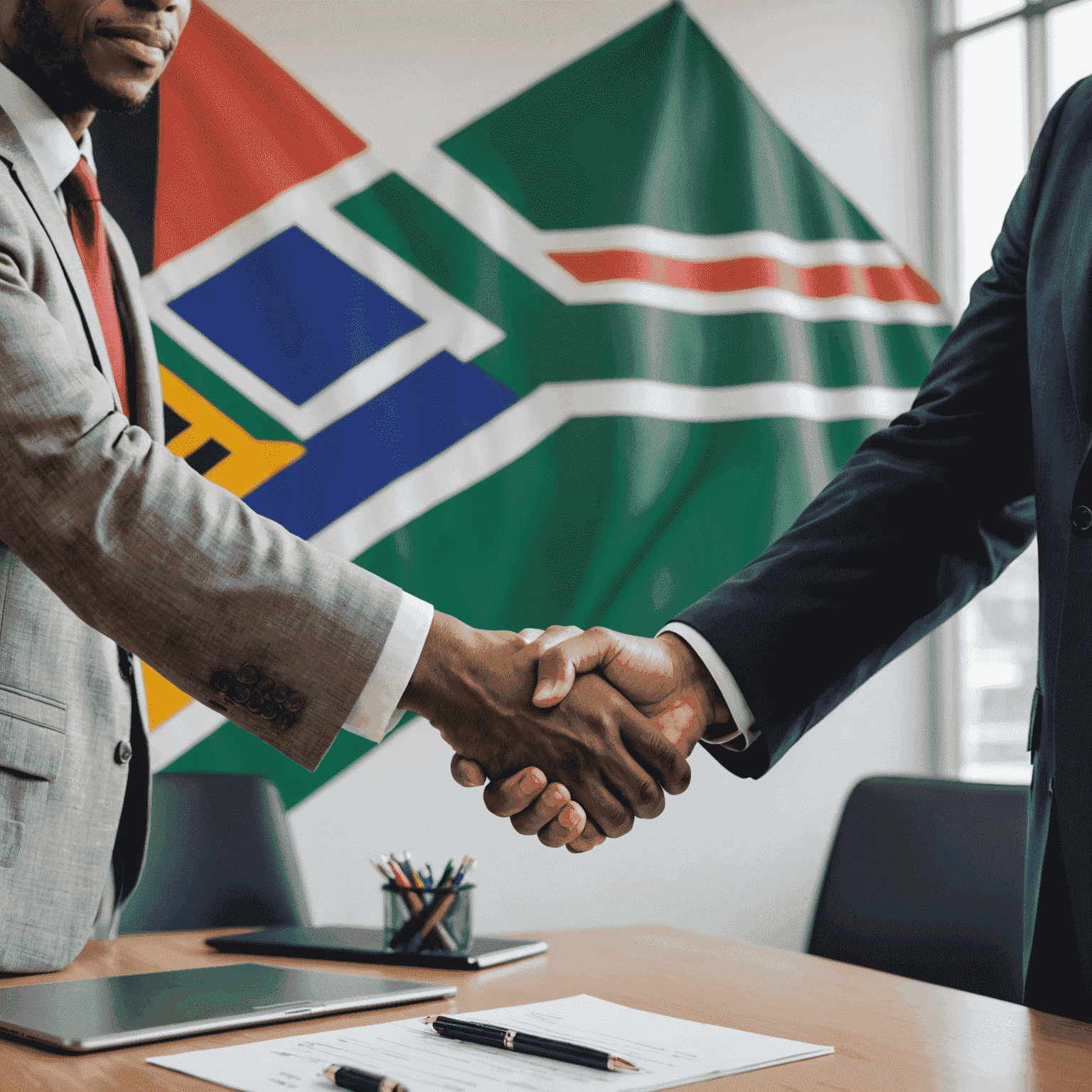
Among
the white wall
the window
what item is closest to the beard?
the white wall

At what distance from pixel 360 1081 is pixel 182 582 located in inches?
21.0

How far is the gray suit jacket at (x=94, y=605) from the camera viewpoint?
1.04m

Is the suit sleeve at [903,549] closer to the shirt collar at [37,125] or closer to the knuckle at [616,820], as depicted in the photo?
the knuckle at [616,820]

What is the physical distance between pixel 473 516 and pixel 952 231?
1.70 meters

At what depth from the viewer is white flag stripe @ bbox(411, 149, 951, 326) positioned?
2807 mm

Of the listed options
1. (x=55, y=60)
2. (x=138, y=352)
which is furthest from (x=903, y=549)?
(x=55, y=60)

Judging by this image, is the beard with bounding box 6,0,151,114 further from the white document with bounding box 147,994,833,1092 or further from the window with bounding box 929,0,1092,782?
the window with bounding box 929,0,1092,782

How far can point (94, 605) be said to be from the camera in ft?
3.38

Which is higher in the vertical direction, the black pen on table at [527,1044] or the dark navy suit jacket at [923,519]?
the dark navy suit jacket at [923,519]

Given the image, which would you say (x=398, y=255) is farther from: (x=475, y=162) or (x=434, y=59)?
(x=434, y=59)

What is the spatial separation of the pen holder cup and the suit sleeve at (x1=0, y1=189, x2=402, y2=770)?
0.97 feet

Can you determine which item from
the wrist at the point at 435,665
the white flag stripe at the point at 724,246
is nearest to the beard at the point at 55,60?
the wrist at the point at 435,665

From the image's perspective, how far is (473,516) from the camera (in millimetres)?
2744

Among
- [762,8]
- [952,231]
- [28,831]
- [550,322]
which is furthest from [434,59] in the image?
[28,831]
